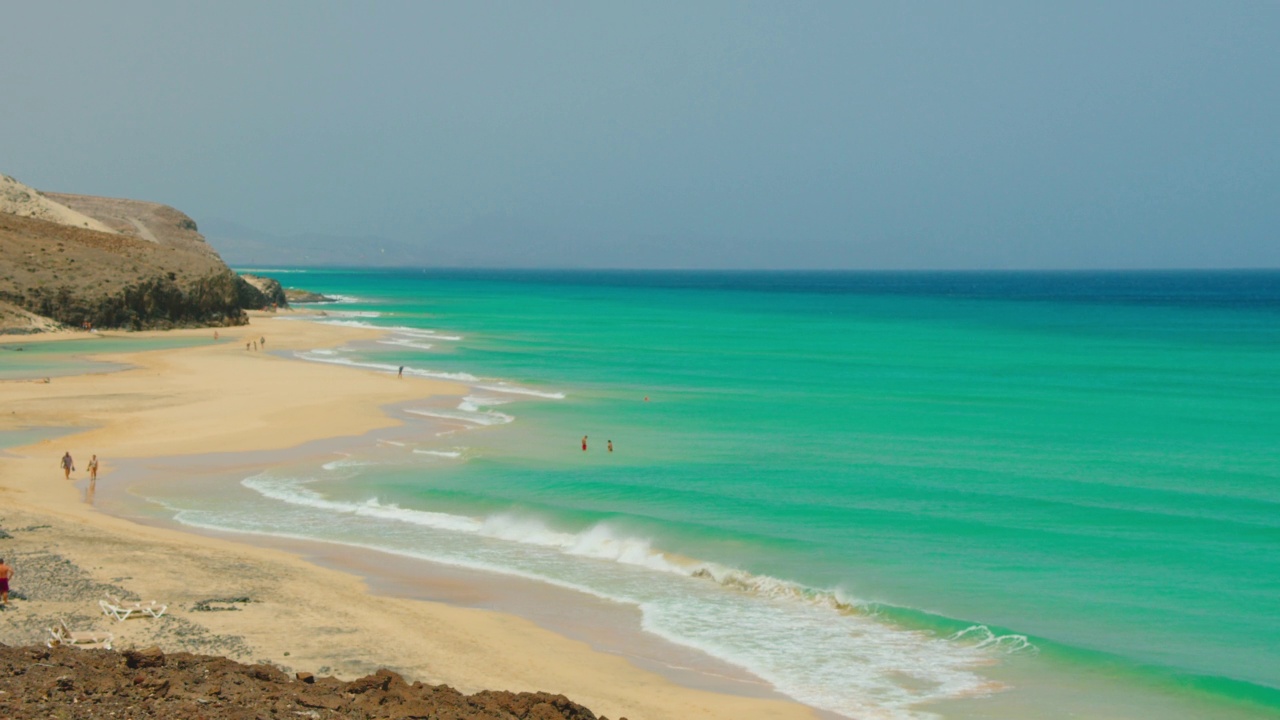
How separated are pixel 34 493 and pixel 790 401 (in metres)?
25.7

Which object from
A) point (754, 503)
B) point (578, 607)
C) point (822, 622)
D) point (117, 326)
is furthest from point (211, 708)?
point (117, 326)

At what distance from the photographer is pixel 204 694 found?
31.3 ft

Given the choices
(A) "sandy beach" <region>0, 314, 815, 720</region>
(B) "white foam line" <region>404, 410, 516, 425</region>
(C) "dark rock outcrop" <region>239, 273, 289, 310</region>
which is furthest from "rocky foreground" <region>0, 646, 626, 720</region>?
(C) "dark rock outcrop" <region>239, 273, 289, 310</region>

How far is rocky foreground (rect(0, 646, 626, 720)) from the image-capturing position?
904cm

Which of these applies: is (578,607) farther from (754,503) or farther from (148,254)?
(148,254)

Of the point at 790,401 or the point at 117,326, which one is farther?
the point at 117,326

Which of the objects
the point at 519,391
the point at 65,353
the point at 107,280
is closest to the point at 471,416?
the point at 519,391

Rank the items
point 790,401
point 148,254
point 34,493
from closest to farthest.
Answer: point 34,493, point 790,401, point 148,254

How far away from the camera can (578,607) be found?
640 inches

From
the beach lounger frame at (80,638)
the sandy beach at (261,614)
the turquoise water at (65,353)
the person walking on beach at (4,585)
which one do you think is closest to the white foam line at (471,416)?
the sandy beach at (261,614)

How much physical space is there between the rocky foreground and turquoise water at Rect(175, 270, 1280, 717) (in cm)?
447

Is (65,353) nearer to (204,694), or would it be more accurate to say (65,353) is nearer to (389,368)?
(389,368)

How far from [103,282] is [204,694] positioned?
64.6m

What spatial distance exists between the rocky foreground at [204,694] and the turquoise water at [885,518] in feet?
14.7
